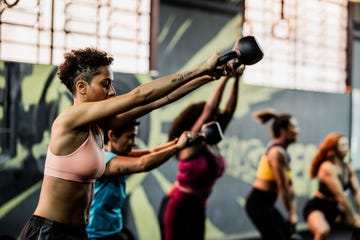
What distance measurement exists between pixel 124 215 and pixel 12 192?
1.16m

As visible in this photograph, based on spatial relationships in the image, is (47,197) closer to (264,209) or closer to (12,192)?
(12,192)

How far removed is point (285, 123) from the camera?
5.67 meters

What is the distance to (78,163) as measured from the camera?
2.60 meters

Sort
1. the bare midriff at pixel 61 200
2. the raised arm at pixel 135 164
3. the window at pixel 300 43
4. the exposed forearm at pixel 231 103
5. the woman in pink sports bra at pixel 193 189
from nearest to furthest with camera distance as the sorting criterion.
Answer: the bare midriff at pixel 61 200
the raised arm at pixel 135 164
the woman in pink sports bra at pixel 193 189
the exposed forearm at pixel 231 103
the window at pixel 300 43

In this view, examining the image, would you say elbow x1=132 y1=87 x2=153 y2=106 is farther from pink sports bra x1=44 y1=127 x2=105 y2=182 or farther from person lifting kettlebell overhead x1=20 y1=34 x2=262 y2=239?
pink sports bra x1=44 y1=127 x2=105 y2=182

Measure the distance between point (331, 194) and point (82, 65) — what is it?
3713 millimetres

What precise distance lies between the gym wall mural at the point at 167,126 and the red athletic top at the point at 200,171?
2.52 ft

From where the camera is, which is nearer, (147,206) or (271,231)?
(271,231)

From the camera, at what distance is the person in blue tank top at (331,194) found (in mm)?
5570

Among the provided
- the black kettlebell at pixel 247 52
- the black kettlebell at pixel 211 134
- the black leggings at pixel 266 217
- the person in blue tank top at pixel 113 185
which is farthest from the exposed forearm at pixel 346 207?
the black kettlebell at pixel 247 52

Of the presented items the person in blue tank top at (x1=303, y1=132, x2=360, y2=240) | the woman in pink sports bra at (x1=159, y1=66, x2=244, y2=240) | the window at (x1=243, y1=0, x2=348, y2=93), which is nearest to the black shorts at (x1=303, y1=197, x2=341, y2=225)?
the person in blue tank top at (x1=303, y1=132, x2=360, y2=240)


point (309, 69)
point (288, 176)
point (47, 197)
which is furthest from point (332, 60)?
point (47, 197)

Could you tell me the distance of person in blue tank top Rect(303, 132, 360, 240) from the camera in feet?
18.3

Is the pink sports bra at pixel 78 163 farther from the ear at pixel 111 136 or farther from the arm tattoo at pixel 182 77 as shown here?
the ear at pixel 111 136
